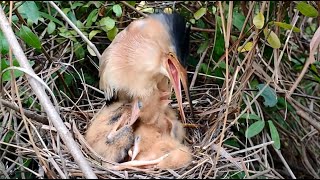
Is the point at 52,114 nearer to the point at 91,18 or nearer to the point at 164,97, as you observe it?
the point at 164,97

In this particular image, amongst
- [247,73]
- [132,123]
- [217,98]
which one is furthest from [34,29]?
[247,73]

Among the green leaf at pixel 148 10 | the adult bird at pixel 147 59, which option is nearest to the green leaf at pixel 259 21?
the adult bird at pixel 147 59

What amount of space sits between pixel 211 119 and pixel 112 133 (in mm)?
443

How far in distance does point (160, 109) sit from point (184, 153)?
0.92 feet

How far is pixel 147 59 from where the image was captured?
2.24 meters

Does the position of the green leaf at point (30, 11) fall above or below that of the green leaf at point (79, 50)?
above

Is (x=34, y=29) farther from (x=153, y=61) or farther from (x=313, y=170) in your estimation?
(x=313, y=170)

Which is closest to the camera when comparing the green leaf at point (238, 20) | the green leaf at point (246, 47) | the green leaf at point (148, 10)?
the green leaf at point (246, 47)

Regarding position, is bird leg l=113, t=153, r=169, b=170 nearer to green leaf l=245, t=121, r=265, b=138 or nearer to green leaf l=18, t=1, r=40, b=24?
green leaf l=245, t=121, r=265, b=138

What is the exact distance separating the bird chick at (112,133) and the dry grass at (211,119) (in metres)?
0.05

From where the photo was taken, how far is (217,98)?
2492 millimetres

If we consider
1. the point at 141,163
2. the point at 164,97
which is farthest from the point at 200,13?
the point at 141,163

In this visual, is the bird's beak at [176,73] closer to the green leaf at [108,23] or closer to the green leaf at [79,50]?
the green leaf at [108,23]

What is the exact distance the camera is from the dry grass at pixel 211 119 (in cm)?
197
